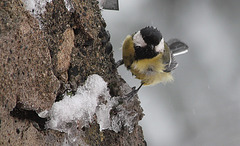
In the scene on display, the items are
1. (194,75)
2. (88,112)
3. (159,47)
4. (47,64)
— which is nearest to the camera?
(47,64)

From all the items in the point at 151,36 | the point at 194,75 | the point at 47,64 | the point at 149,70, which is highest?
the point at 47,64


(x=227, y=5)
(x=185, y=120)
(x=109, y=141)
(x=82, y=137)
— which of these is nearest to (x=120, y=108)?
(x=109, y=141)

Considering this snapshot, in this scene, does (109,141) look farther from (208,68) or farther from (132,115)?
(208,68)

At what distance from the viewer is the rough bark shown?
1258mm

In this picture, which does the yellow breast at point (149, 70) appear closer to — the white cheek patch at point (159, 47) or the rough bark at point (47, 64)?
the white cheek patch at point (159, 47)

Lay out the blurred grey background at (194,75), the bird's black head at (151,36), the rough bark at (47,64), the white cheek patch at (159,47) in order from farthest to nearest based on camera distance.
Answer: the blurred grey background at (194,75), the white cheek patch at (159,47), the bird's black head at (151,36), the rough bark at (47,64)

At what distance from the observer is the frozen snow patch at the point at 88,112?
156 cm

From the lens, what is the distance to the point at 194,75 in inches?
160

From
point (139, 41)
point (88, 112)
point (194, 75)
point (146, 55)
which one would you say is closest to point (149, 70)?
point (146, 55)

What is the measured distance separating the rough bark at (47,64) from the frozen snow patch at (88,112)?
0.10 feet

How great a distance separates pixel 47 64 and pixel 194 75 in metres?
2.82

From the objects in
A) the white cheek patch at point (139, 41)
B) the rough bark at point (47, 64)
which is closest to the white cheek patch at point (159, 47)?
the white cheek patch at point (139, 41)

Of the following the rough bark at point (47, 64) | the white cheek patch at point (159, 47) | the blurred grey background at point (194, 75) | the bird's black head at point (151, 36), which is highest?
the rough bark at point (47, 64)

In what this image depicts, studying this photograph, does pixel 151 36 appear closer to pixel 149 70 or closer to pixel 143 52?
pixel 143 52
